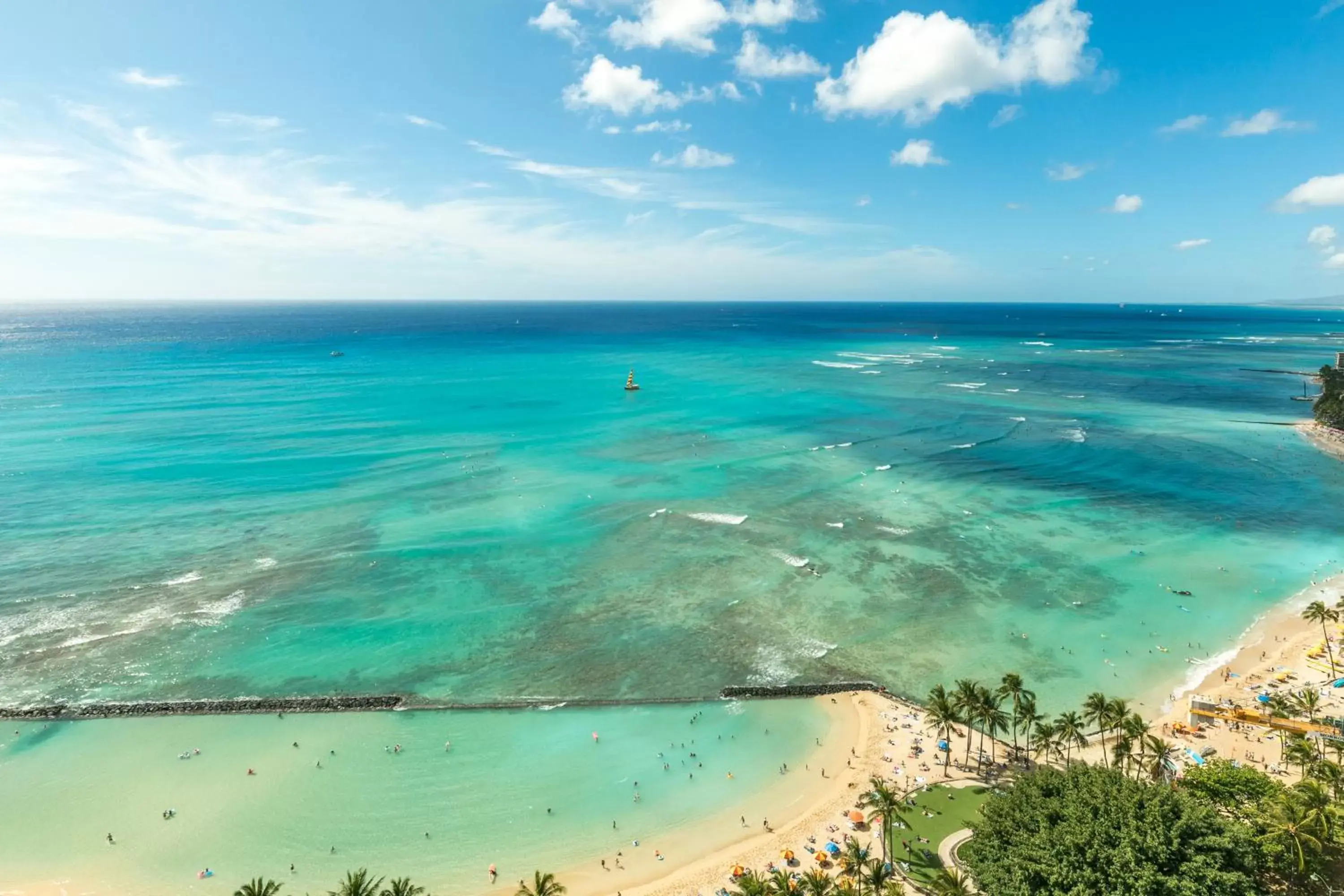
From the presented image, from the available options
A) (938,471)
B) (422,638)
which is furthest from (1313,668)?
(422,638)

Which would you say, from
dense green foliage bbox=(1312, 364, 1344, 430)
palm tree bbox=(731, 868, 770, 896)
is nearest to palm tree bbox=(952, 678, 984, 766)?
palm tree bbox=(731, 868, 770, 896)

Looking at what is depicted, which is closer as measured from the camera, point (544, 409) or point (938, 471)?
point (938, 471)

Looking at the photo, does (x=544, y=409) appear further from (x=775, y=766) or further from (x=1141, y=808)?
(x=1141, y=808)

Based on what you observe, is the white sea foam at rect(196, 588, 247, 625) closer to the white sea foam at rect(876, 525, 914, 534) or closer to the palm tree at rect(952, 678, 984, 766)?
the palm tree at rect(952, 678, 984, 766)

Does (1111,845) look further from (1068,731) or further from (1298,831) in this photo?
(1068,731)

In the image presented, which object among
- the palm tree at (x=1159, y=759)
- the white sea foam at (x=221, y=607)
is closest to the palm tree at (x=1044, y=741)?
the palm tree at (x=1159, y=759)

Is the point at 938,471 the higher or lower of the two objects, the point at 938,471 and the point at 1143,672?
the higher

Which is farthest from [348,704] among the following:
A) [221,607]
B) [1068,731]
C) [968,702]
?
[1068,731]
